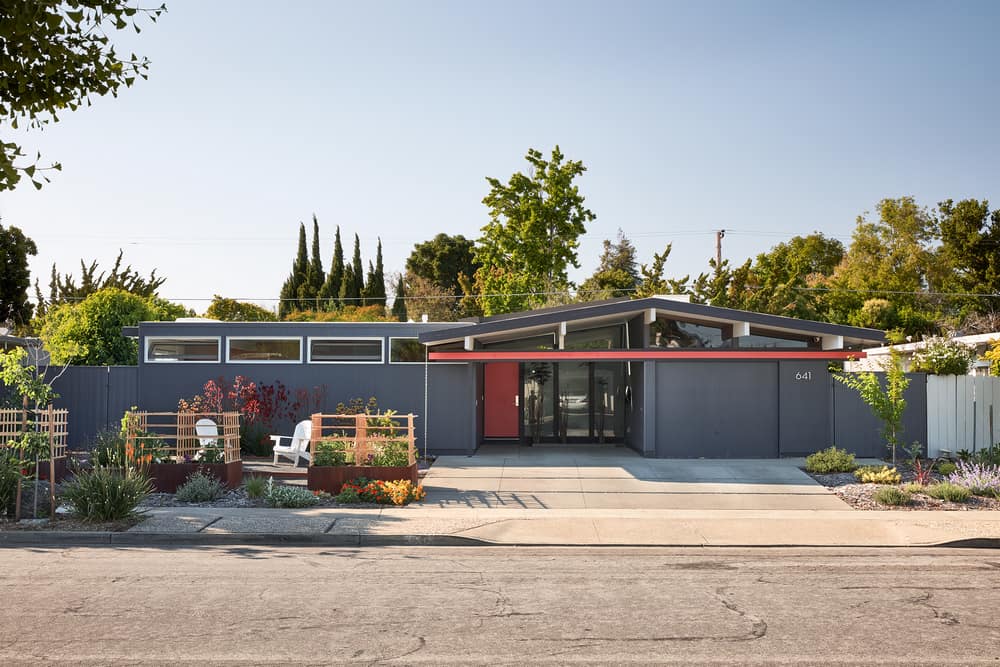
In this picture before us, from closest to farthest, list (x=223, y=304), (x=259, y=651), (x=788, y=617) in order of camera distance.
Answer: (x=259, y=651)
(x=788, y=617)
(x=223, y=304)

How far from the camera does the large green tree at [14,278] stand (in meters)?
44.3

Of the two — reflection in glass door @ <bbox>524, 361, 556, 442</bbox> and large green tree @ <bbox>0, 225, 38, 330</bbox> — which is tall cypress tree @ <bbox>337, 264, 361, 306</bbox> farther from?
reflection in glass door @ <bbox>524, 361, 556, 442</bbox>

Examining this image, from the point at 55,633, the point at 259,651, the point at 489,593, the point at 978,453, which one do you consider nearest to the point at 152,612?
the point at 55,633

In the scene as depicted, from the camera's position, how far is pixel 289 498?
13.5 m

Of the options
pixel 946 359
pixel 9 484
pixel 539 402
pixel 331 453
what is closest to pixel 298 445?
pixel 331 453

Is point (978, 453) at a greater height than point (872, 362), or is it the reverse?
point (872, 362)

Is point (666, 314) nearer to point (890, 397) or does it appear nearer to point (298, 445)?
point (890, 397)

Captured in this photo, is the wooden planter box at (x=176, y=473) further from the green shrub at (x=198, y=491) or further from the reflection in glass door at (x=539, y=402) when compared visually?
the reflection in glass door at (x=539, y=402)

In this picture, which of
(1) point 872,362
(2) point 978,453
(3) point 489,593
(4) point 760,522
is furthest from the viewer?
(1) point 872,362

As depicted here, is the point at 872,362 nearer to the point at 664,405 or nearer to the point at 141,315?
the point at 664,405

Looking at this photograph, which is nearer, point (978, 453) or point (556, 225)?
point (978, 453)

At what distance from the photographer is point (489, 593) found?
8430 millimetres

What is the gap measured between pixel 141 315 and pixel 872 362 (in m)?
24.7

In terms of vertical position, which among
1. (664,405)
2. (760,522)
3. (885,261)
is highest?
(885,261)
